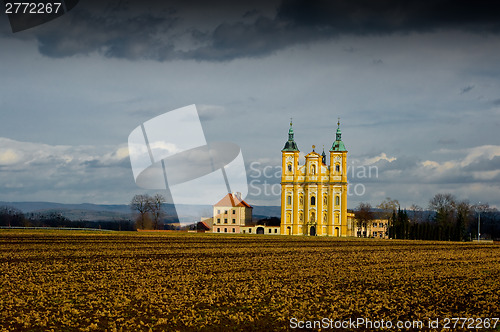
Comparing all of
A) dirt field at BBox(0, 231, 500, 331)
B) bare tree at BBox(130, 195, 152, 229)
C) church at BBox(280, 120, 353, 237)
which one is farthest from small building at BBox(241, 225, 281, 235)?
dirt field at BBox(0, 231, 500, 331)

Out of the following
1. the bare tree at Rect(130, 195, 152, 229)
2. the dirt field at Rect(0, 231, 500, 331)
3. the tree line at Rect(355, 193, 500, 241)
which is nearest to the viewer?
the dirt field at Rect(0, 231, 500, 331)

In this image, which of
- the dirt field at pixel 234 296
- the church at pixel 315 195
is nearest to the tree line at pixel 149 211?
the church at pixel 315 195

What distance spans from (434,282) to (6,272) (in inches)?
719

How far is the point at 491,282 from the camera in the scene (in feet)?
80.3

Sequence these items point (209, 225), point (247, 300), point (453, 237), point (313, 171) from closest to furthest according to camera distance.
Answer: point (247, 300) → point (453, 237) → point (313, 171) → point (209, 225)

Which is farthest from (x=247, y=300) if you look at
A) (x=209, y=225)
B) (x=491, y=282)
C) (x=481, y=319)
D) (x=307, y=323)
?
(x=209, y=225)

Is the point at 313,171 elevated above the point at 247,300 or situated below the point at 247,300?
above

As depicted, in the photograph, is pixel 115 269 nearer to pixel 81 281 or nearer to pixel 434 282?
pixel 81 281

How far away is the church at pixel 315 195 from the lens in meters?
116

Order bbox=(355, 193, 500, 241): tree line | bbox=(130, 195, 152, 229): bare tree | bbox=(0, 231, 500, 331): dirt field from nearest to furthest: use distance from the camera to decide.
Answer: bbox=(0, 231, 500, 331): dirt field < bbox=(355, 193, 500, 241): tree line < bbox=(130, 195, 152, 229): bare tree

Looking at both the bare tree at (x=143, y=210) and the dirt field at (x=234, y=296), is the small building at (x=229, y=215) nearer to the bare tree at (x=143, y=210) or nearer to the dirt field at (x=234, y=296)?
the bare tree at (x=143, y=210)

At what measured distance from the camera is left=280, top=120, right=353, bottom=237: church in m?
116

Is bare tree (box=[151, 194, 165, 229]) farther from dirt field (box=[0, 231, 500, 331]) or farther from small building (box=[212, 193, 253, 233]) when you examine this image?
dirt field (box=[0, 231, 500, 331])

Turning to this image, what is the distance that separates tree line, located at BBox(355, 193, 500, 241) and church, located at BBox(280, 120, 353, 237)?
1114cm
